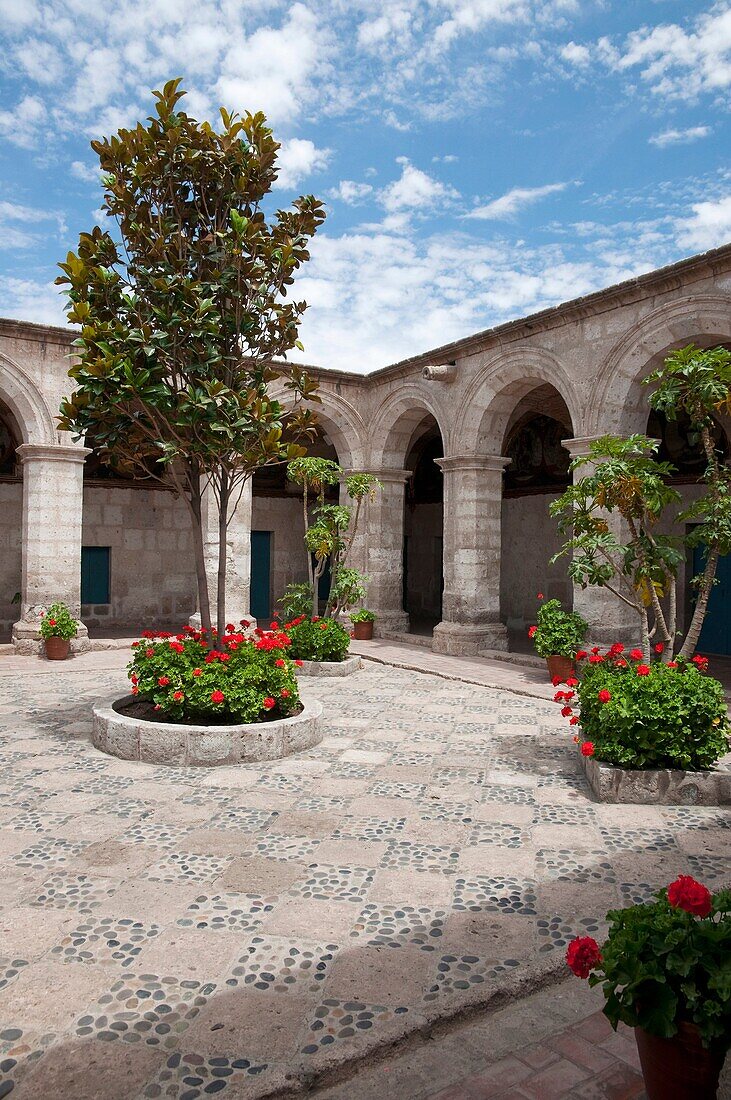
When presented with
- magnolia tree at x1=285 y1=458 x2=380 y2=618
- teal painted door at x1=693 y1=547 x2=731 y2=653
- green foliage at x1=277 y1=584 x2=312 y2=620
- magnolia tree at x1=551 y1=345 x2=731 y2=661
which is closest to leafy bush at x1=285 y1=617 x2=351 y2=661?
magnolia tree at x1=285 y1=458 x2=380 y2=618

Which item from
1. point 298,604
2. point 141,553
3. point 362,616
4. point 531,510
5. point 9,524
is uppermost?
point 531,510

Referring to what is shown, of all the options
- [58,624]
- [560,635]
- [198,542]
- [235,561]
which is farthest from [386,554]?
[198,542]

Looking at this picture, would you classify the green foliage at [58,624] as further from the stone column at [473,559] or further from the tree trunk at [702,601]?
the tree trunk at [702,601]

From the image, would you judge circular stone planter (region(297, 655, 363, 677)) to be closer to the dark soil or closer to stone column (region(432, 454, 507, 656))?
stone column (region(432, 454, 507, 656))

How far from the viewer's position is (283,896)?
11.4 feet

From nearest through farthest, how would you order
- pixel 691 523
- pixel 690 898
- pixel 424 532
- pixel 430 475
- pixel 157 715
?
pixel 690 898, pixel 157 715, pixel 691 523, pixel 430 475, pixel 424 532

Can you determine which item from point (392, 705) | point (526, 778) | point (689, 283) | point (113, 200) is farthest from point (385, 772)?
point (689, 283)

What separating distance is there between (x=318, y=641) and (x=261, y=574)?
21.9 feet

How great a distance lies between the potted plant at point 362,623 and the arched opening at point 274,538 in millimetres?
3850

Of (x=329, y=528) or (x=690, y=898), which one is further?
(x=329, y=528)

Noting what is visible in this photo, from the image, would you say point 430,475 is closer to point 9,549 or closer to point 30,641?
point 9,549

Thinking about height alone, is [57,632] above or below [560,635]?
below

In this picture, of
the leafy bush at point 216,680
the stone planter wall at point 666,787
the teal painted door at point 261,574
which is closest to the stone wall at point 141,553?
the teal painted door at point 261,574

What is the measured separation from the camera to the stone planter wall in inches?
189
